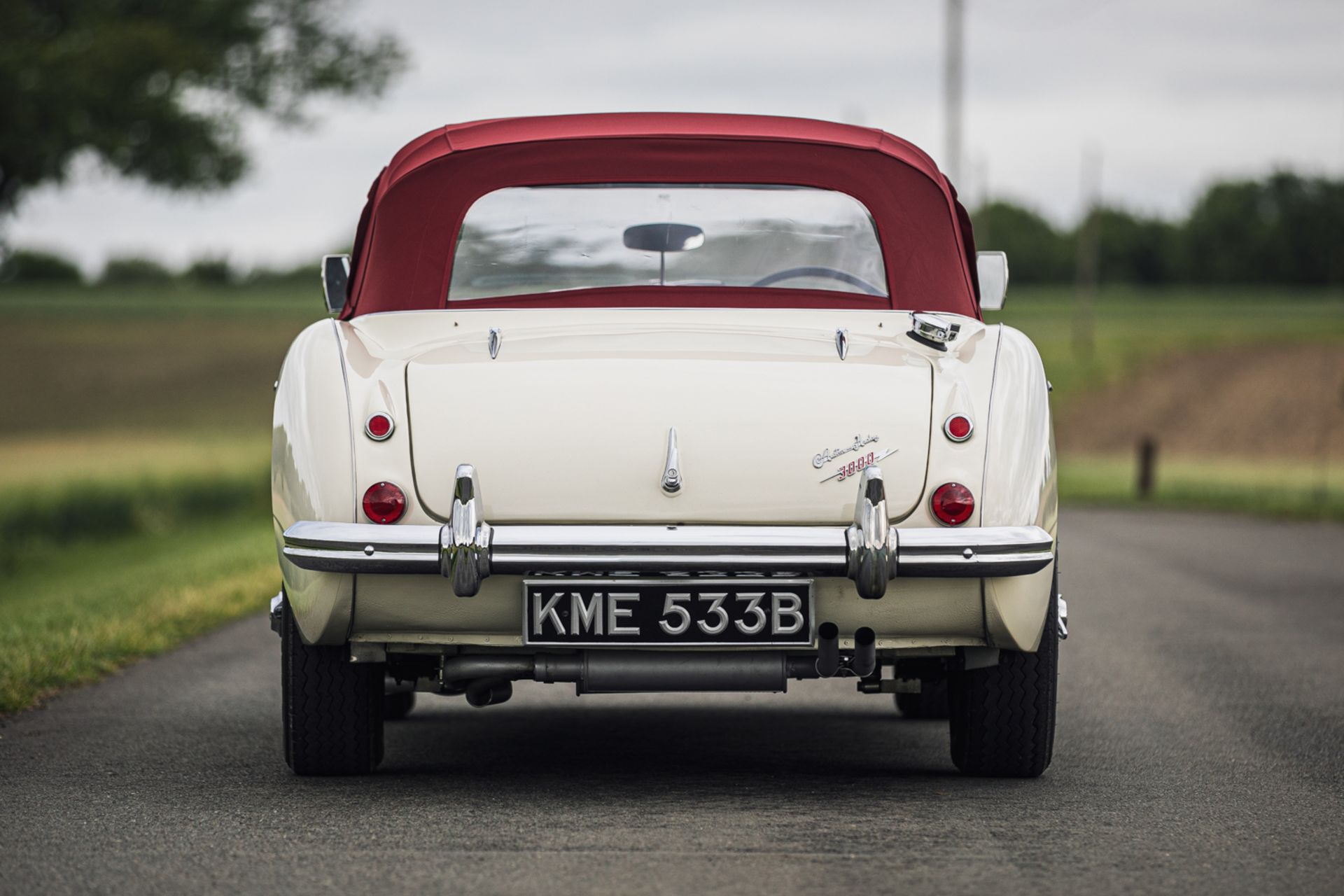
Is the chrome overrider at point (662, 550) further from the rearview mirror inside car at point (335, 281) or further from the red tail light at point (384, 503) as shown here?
the rearview mirror inside car at point (335, 281)

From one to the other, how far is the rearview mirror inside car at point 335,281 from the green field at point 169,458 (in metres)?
2.06

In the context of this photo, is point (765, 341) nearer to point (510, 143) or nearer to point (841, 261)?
point (841, 261)

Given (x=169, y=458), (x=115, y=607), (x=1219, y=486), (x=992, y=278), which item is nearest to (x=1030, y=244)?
(x=1219, y=486)

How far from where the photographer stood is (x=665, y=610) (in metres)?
4.20

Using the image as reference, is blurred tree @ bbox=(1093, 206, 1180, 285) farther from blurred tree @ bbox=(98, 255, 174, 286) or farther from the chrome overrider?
the chrome overrider

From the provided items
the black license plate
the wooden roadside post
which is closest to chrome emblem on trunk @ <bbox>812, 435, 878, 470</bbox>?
the black license plate

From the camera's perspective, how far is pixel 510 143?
16.7 feet

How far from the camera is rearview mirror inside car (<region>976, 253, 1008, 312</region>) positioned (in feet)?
17.4

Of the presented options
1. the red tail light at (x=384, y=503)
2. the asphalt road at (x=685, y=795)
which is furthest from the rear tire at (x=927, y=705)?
the red tail light at (x=384, y=503)

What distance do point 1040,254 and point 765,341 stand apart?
3624 inches

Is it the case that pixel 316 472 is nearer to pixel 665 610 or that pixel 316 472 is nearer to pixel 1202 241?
pixel 665 610

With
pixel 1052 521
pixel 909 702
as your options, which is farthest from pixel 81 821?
pixel 909 702

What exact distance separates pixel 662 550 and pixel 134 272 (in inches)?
3043

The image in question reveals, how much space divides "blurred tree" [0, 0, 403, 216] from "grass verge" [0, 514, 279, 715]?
5.60 metres
